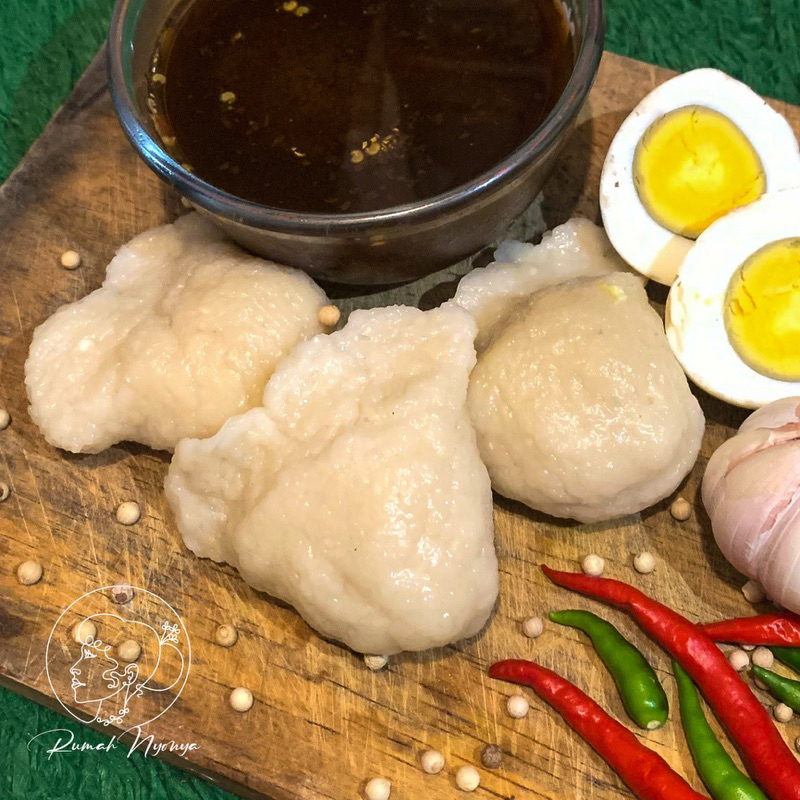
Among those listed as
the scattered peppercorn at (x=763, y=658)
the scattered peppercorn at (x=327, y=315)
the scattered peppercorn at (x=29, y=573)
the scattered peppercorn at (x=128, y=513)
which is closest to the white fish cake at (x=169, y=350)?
the scattered peppercorn at (x=327, y=315)

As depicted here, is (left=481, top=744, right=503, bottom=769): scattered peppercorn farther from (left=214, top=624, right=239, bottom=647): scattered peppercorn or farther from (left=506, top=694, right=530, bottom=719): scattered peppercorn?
(left=214, top=624, right=239, bottom=647): scattered peppercorn

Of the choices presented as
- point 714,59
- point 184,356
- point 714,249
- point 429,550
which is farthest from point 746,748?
point 714,59

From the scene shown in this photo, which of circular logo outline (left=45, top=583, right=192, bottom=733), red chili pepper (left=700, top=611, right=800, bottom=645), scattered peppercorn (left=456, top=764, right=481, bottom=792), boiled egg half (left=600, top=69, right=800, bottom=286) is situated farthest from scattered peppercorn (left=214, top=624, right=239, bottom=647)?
boiled egg half (left=600, top=69, right=800, bottom=286)

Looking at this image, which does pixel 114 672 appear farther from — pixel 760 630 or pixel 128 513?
pixel 760 630

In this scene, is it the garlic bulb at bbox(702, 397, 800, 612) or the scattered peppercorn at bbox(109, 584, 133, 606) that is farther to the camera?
the scattered peppercorn at bbox(109, 584, 133, 606)

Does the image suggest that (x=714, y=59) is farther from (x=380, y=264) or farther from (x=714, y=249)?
(x=380, y=264)

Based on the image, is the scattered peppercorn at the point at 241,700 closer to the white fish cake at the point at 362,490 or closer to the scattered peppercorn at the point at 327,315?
the white fish cake at the point at 362,490
